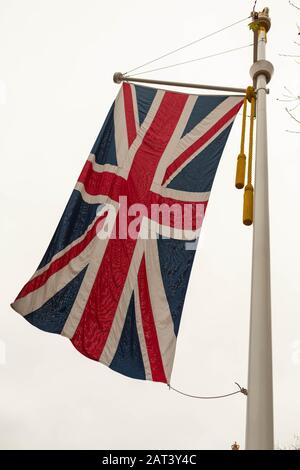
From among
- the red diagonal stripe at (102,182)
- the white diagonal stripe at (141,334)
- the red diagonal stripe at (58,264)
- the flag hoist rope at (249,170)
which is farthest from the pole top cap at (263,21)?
the white diagonal stripe at (141,334)

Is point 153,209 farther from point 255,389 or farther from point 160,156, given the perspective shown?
point 255,389

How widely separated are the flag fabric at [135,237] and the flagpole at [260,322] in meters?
0.75

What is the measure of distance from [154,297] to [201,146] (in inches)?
70.0

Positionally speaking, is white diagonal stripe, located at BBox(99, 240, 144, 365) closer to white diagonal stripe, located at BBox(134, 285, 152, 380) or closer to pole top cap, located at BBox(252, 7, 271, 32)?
white diagonal stripe, located at BBox(134, 285, 152, 380)

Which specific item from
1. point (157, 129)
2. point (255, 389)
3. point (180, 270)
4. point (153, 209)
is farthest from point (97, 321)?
point (157, 129)

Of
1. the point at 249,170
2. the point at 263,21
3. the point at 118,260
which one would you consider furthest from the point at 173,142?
the point at 263,21

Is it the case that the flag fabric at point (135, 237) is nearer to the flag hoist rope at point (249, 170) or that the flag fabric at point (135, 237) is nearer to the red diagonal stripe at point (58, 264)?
the red diagonal stripe at point (58, 264)

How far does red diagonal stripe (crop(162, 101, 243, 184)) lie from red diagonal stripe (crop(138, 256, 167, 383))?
43.6 inches

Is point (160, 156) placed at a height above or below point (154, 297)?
above

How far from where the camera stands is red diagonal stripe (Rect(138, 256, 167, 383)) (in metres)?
4.30

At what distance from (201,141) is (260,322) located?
2.46 metres

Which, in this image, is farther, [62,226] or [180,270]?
[62,226]

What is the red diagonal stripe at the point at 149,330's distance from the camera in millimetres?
4305

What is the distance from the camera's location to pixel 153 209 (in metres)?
5.00
